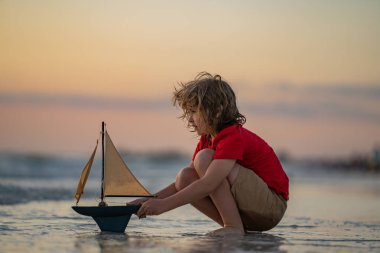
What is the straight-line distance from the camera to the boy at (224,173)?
4512 mm

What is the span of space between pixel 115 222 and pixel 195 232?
0.67m

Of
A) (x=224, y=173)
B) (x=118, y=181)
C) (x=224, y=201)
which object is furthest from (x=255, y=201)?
(x=118, y=181)

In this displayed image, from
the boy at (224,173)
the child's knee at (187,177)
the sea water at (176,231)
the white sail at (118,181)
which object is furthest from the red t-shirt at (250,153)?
the white sail at (118,181)

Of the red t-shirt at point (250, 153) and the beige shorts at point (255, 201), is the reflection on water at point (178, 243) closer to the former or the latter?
the beige shorts at point (255, 201)

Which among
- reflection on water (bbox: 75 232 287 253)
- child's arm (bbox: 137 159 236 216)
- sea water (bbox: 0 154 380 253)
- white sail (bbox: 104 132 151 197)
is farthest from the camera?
white sail (bbox: 104 132 151 197)

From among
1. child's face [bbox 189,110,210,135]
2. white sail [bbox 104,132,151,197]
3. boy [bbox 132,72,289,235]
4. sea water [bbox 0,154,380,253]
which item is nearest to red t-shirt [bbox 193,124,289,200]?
boy [bbox 132,72,289,235]

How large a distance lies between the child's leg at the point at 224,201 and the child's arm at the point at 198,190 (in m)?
0.08

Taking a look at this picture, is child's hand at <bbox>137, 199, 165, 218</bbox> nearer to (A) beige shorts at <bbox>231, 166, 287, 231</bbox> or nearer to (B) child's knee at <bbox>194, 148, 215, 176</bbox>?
(B) child's knee at <bbox>194, 148, 215, 176</bbox>

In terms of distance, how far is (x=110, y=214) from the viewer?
15.1 feet

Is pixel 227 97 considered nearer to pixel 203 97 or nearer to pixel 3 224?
pixel 203 97

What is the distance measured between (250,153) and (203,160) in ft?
1.12

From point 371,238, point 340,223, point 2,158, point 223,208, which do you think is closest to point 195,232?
point 223,208

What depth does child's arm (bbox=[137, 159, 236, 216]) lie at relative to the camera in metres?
4.46

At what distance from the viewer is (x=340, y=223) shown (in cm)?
605
